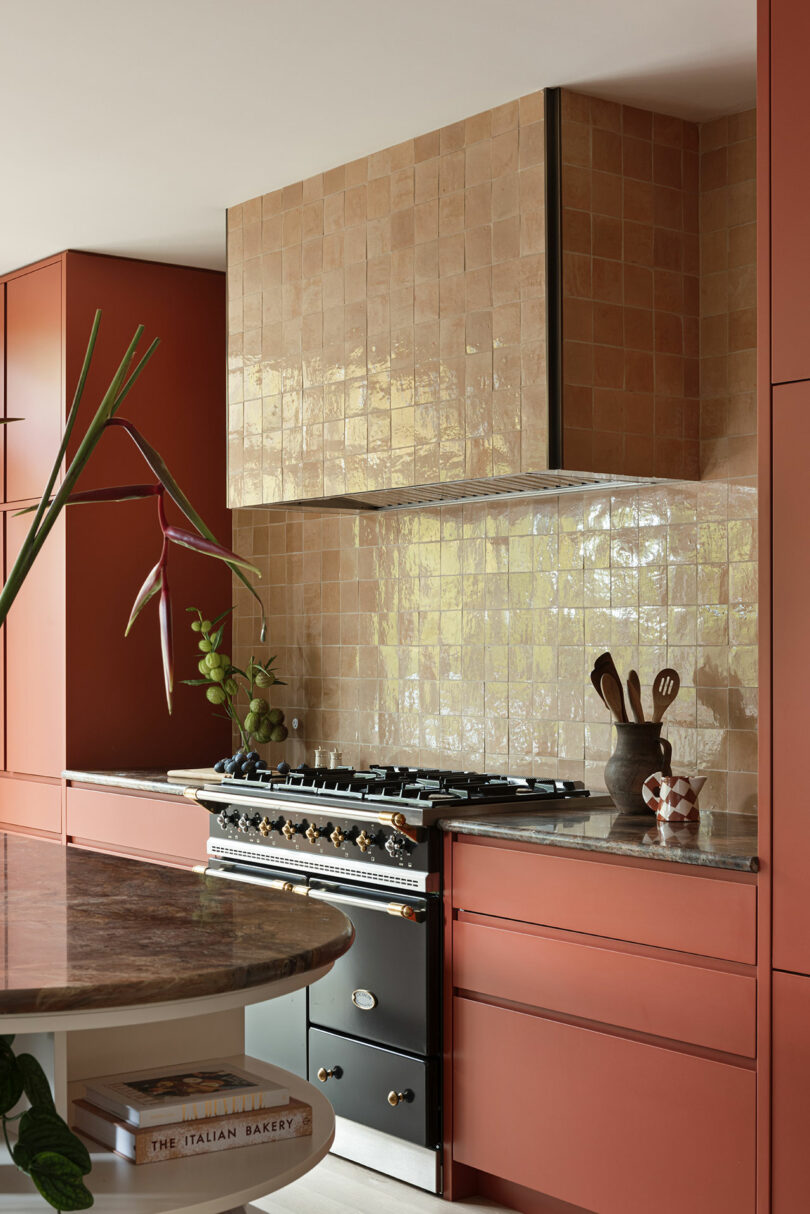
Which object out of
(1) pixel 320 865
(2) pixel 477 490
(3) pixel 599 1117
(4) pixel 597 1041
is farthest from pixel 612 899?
(2) pixel 477 490

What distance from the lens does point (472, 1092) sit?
332 centimetres

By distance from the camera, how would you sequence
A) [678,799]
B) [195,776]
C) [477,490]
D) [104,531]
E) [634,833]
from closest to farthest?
[634,833], [678,799], [477,490], [195,776], [104,531]

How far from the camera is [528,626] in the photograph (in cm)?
406

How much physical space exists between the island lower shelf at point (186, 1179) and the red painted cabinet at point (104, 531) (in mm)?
3150

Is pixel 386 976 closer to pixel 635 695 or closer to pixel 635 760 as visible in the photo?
pixel 635 760

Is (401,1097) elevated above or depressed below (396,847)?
below

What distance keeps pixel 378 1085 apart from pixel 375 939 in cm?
37

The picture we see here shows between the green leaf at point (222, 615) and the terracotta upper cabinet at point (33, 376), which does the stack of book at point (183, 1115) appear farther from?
the terracotta upper cabinet at point (33, 376)

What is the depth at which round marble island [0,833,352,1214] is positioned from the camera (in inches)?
67.4

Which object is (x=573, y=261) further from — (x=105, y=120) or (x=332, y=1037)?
(x=332, y=1037)

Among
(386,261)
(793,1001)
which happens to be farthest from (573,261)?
(793,1001)

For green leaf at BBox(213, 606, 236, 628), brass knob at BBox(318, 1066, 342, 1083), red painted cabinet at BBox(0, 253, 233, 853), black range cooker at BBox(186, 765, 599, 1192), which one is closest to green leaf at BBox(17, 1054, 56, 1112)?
black range cooker at BBox(186, 765, 599, 1192)

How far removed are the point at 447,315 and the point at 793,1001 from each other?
199cm

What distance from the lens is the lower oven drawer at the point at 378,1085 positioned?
134 inches
